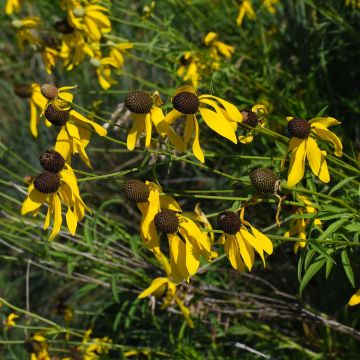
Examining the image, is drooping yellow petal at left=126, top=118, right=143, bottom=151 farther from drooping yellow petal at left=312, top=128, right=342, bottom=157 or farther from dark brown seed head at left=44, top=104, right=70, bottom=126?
drooping yellow petal at left=312, top=128, right=342, bottom=157

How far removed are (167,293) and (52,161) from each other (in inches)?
37.9

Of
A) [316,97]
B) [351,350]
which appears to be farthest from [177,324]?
[316,97]

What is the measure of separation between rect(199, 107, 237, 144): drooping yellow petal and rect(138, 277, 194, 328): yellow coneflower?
0.84 meters

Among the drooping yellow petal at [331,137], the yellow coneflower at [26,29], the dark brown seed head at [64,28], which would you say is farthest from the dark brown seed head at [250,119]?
the yellow coneflower at [26,29]

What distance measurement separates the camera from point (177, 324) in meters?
2.71

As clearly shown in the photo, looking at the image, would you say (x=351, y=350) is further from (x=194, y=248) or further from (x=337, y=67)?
(x=337, y=67)

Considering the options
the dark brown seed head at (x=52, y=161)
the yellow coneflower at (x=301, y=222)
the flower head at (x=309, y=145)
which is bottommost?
the yellow coneflower at (x=301, y=222)

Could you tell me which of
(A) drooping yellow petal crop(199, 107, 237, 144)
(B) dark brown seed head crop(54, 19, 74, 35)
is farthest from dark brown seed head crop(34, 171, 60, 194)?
(B) dark brown seed head crop(54, 19, 74, 35)

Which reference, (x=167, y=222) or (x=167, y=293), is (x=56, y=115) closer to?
(x=167, y=222)

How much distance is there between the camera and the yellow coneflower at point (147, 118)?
5.10ft

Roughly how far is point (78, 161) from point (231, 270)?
1871mm

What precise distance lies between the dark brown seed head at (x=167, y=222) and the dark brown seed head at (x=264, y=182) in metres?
0.21

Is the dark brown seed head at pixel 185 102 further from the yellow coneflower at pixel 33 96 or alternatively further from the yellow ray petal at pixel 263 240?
the yellow coneflower at pixel 33 96

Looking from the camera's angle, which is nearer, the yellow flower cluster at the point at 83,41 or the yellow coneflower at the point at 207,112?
the yellow coneflower at the point at 207,112
